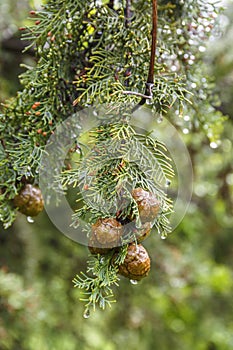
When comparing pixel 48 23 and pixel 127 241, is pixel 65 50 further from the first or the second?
pixel 127 241

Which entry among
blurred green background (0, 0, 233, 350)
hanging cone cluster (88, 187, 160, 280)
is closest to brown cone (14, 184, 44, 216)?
hanging cone cluster (88, 187, 160, 280)

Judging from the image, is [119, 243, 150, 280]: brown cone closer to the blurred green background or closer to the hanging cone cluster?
the hanging cone cluster

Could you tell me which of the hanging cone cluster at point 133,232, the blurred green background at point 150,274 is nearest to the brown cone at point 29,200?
the hanging cone cluster at point 133,232

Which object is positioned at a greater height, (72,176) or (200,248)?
(72,176)

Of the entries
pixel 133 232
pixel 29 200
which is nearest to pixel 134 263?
pixel 133 232

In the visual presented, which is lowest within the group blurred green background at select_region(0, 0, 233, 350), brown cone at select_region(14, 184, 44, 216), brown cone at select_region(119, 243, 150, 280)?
blurred green background at select_region(0, 0, 233, 350)

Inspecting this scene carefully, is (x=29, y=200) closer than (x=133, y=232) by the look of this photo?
No

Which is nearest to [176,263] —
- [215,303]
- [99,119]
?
[215,303]

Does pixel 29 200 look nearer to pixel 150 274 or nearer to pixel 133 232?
pixel 133 232
